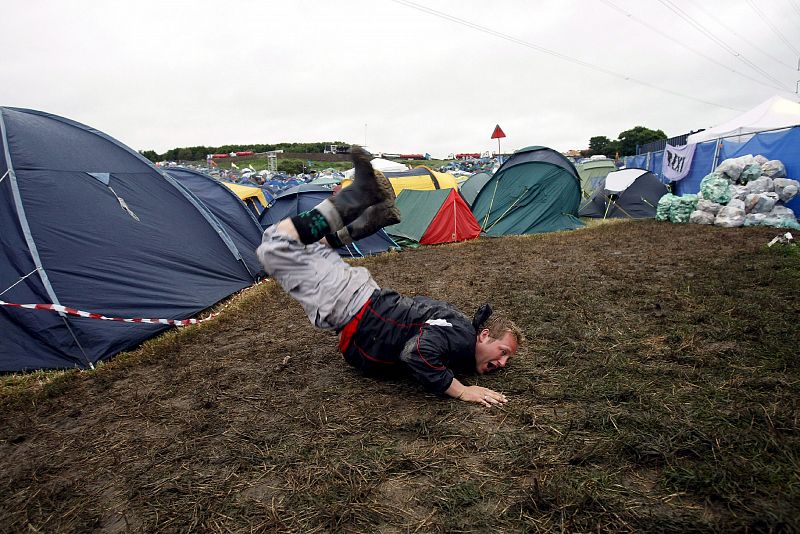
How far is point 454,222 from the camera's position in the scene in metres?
11.3

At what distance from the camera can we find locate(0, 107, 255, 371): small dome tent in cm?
418

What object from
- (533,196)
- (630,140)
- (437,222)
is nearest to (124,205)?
(437,222)

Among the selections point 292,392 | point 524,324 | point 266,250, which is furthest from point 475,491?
point 524,324

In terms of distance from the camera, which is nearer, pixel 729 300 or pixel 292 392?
pixel 292 392

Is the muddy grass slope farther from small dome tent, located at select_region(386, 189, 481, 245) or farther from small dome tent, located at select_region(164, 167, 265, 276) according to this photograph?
small dome tent, located at select_region(386, 189, 481, 245)

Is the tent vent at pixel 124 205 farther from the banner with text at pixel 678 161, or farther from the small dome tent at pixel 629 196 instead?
the banner with text at pixel 678 161

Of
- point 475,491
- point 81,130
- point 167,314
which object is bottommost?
point 167,314

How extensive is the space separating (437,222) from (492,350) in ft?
27.2

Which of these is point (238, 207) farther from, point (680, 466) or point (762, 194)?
point (762, 194)

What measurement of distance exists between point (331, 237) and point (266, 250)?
55 centimetres

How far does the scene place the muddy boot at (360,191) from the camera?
312 cm

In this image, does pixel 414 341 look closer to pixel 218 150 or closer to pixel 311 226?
pixel 311 226

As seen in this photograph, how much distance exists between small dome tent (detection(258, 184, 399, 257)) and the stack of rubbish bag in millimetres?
8176

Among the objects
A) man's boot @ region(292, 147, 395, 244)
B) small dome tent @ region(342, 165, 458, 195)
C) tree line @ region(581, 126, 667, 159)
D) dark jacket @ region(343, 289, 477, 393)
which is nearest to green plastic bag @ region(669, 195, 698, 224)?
small dome tent @ region(342, 165, 458, 195)
